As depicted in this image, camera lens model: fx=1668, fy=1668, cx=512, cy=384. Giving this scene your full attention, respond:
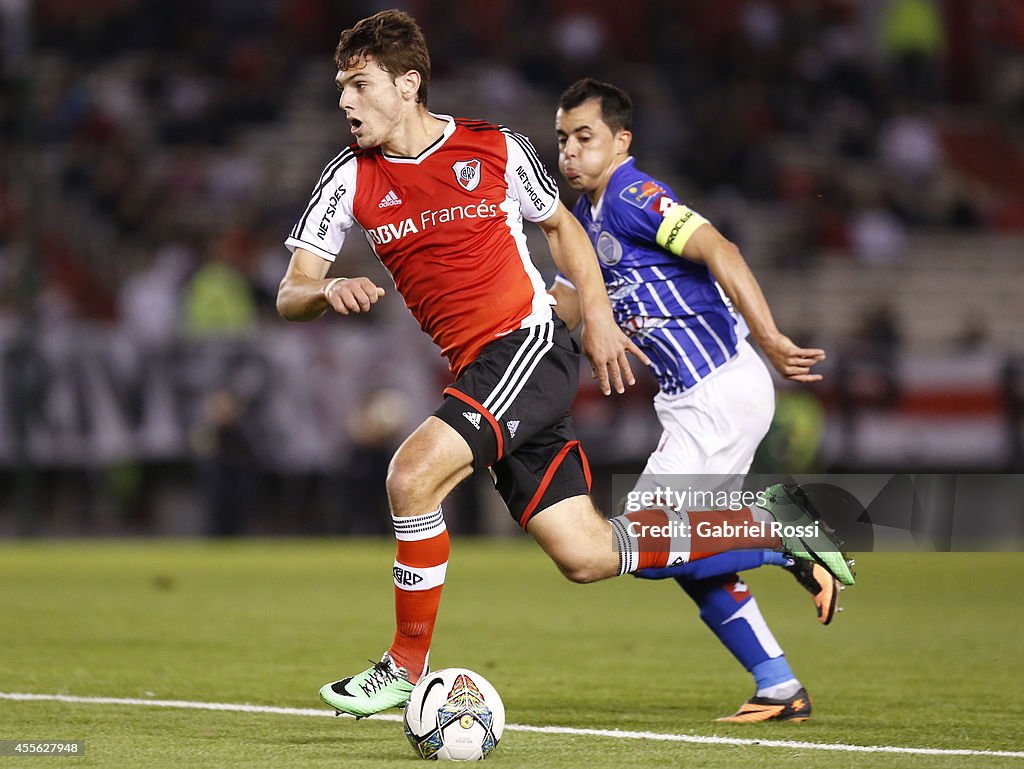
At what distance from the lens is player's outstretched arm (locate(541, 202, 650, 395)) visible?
5793 mm

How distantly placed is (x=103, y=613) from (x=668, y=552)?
16.5ft

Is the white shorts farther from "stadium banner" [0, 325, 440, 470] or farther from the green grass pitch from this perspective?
"stadium banner" [0, 325, 440, 470]

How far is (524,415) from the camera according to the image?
5684mm

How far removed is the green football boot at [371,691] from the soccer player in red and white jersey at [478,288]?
10cm

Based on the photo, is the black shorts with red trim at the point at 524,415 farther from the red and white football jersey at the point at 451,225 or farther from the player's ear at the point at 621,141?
the player's ear at the point at 621,141

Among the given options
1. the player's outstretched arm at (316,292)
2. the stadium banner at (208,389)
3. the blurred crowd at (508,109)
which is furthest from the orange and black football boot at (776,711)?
the blurred crowd at (508,109)

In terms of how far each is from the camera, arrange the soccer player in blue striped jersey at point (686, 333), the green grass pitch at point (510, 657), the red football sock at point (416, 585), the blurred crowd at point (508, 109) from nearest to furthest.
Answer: the green grass pitch at point (510, 657)
the red football sock at point (416, 585)
the soccer player in blue striped jersey at point (686, 333)
the blurred crowd at point (508, 109)

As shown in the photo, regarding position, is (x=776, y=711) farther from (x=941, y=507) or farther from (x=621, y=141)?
(x=941, y=507)

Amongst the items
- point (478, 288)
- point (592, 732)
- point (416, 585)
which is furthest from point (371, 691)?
point (478, 288)

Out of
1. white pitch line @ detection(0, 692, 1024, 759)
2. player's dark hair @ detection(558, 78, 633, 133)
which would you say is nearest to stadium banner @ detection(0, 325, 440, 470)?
player's dark hair @ detection(558, 78, 633, 133)

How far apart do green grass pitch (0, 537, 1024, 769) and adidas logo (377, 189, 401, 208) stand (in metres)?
1.85

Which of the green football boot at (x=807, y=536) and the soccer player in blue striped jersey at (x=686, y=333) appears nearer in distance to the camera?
the green football boot at (x=807, y=536)

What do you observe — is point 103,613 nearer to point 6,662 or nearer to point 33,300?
point 6,662

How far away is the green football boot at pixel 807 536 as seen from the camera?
609 cm
